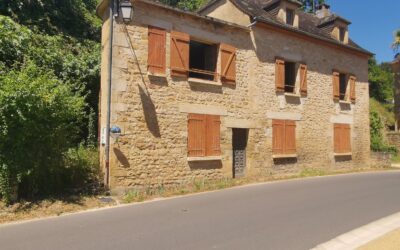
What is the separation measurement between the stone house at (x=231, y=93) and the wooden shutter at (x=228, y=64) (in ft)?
0.12

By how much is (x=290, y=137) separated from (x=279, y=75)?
2527mm

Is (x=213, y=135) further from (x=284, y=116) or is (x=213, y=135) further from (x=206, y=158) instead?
(x=284, y=116)

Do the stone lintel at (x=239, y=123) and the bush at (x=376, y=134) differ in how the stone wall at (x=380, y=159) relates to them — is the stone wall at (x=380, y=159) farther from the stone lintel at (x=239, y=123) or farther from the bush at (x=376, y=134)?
the stone lintel at (x=239, y=123)

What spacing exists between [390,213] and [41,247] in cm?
651

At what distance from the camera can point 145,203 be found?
9.59m

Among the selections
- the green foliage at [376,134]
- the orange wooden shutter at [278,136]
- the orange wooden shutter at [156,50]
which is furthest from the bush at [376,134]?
the orange wooden shutter at [156,50]

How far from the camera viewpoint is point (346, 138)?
61.0 ft

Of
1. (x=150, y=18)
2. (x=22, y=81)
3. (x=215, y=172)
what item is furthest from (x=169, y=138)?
(x=22, y=81)

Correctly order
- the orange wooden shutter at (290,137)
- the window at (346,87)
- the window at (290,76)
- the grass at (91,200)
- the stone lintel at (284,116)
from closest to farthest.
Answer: the grass at (91,200), the stone lintel at (284,116), the orange wooden shutter at (290,137), the window at (290,76), the window at (346,87)

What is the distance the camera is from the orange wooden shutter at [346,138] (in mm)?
18375

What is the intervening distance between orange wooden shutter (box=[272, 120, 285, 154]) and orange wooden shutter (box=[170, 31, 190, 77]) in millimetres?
4637

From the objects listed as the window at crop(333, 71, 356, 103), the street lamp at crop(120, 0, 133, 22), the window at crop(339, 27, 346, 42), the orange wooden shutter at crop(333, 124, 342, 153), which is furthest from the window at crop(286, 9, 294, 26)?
the street lamp at crop(120, 0, 133, 22)

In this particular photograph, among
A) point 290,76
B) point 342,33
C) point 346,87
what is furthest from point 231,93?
point 342,33

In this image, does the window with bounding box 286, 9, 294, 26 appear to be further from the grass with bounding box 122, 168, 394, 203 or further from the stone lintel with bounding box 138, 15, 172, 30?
the stone lintel with bounding box 138, 15, 172, 30
